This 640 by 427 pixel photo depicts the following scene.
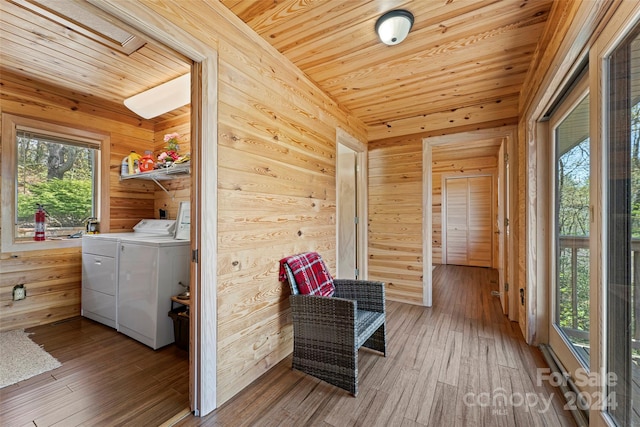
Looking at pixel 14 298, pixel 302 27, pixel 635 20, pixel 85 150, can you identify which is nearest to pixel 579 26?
pixel 635 20

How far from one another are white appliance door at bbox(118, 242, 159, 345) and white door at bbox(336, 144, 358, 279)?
2269mm

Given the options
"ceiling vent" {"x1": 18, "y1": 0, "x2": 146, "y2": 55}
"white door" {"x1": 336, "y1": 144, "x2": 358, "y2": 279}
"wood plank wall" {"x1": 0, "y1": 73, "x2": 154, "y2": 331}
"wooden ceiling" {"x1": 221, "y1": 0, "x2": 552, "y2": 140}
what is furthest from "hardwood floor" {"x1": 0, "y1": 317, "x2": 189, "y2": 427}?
"wooden ceiling" {"x1": 221, "y1": 0, "x2": 552, "y2": 140}

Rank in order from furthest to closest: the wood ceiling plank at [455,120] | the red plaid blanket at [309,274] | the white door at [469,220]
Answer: the white door at [469,220] < the wood ceiling plank at [455,120] < the red plaid blanket at [309,274]

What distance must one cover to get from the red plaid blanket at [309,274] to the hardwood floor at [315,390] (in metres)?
0.60

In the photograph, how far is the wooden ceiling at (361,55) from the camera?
1604mm

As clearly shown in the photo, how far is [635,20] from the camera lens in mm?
948

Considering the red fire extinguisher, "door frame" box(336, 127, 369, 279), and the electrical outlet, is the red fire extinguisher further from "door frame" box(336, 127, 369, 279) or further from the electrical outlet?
"door frame" box(336, 127, 369, 279)

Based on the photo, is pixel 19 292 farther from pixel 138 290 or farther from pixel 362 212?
pixel 362 212

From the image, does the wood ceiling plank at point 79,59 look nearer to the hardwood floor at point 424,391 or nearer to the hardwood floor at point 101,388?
the hardwood floor at point 101,388

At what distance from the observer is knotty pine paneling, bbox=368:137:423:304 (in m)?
3.32

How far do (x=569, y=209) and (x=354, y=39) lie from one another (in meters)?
1.98

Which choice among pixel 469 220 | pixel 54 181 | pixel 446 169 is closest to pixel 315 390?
pixel 54 181

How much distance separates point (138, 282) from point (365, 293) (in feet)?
6.52

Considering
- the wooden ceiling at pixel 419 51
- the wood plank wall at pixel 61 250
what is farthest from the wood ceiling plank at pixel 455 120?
the wood plank wall at pixel 61 250
